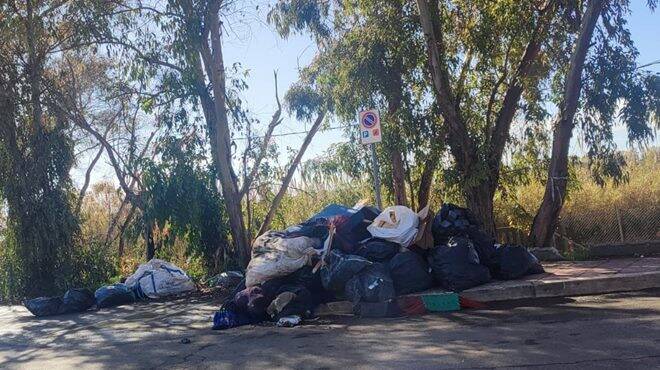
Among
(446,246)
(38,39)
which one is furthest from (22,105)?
(446,246)

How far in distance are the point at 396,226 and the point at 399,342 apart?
2.79m

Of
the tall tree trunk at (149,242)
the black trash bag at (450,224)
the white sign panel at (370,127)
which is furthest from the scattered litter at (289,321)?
the tall tree trunk at (149,242)

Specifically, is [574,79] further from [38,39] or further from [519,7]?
[38,39]

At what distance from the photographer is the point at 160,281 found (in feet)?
39.0

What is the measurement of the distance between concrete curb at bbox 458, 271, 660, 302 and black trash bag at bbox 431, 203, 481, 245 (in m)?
1.04

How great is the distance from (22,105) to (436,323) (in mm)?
10575

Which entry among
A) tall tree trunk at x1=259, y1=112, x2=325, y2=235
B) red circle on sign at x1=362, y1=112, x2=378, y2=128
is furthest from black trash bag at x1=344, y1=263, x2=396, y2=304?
tall tree trunk at x1=259, y1=112, x2=325, y2=235

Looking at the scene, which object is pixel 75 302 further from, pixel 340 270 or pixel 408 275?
pixel 408 275

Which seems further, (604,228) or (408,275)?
(604,228)

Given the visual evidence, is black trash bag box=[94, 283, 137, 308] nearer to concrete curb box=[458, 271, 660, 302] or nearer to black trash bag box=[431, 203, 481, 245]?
black trash bag box=[431, 203, 481, 245]

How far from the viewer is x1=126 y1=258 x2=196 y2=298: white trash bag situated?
39.0 feet

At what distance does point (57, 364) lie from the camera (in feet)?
22.9

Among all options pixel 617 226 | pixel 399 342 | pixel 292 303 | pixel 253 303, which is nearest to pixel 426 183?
pixel 617 226

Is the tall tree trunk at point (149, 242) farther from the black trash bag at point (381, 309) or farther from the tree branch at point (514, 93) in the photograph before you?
the tree branch at point (514, 93)
